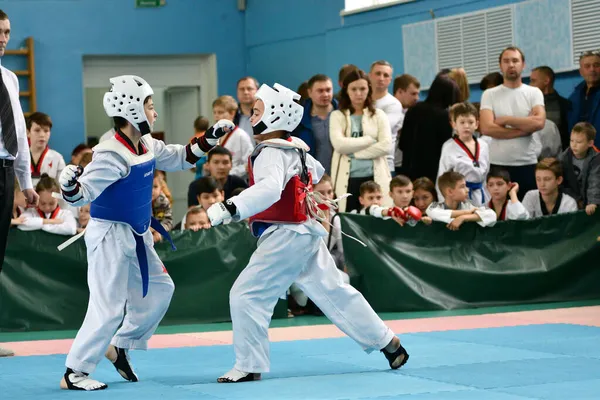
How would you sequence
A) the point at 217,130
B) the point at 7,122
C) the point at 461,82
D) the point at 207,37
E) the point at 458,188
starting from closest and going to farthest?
1. the point at 217,130
2. the point at 7,122
3. the point at 458,188
4. the point at 461,82
5. the point at 207,37

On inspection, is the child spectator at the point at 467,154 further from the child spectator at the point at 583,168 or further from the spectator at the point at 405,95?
the spectator at the point at 405,95

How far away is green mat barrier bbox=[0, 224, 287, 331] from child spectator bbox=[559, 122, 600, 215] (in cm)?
302

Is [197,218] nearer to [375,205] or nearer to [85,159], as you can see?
[85,159]

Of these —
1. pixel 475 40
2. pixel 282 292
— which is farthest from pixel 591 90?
pixel 282 292

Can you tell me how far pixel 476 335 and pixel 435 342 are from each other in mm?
446

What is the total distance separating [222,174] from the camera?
9.41m

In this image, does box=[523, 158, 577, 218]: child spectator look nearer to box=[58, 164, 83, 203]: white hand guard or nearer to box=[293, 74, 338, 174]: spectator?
box=[293, 74, 338, 174]: spectator

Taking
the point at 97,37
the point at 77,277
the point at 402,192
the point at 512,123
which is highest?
the point at 97,37

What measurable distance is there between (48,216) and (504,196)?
4.10 m

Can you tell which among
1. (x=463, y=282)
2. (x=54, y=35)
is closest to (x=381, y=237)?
(x=463, y=282)

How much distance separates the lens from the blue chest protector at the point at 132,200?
5.32 meters

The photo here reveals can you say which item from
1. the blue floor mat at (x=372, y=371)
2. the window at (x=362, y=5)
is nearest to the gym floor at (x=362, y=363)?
the blue floor mat at (x=372, y=371)

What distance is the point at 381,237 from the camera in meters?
9.09

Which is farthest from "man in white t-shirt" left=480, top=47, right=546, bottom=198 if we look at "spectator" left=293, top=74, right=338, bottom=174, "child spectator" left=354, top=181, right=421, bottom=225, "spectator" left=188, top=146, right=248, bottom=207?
"spectator" left=188, top=146, right=248, bottom=207
